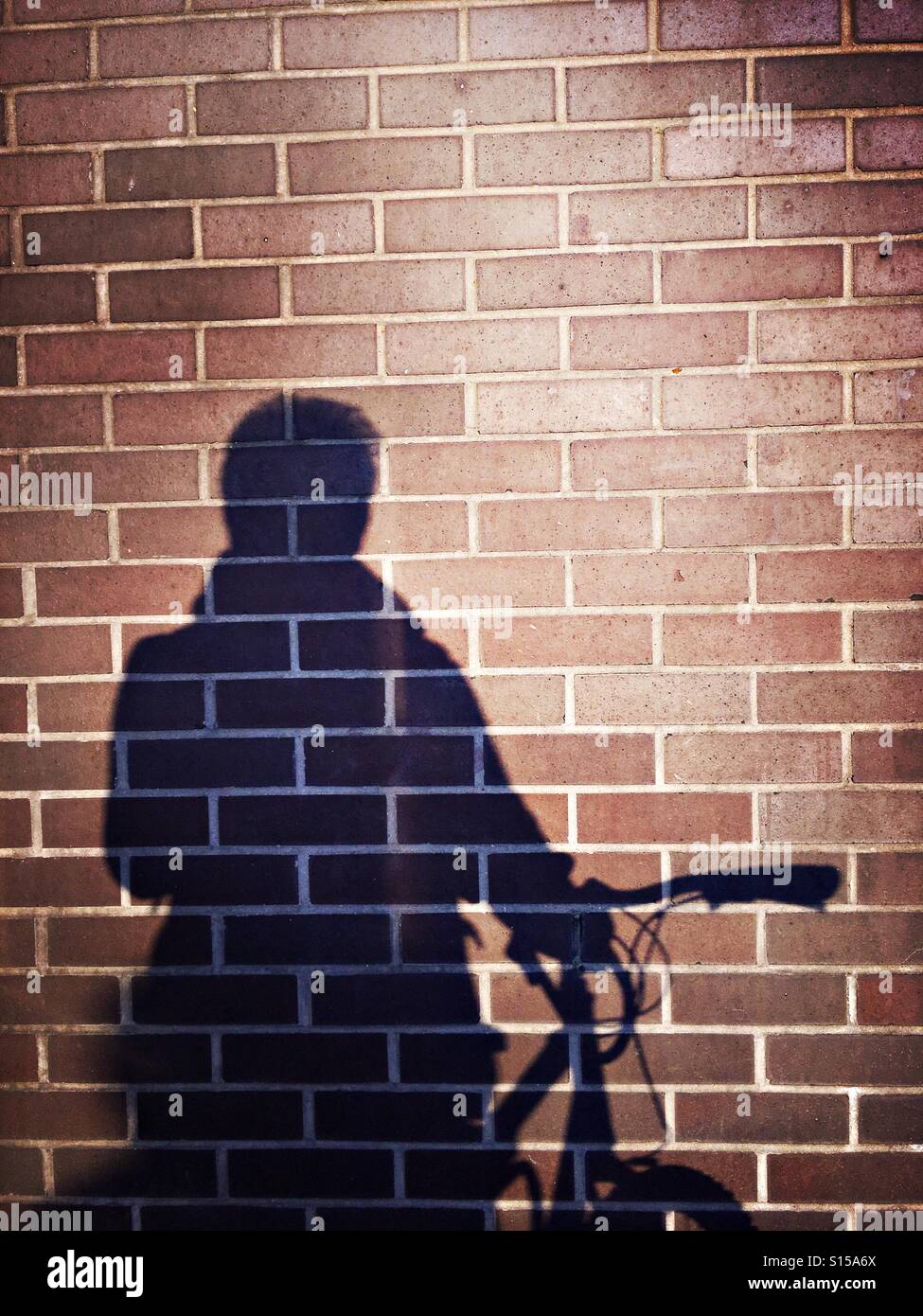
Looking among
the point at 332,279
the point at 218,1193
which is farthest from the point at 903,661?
the point at 218,1193

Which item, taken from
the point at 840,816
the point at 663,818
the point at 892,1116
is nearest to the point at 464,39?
the point at 663,818

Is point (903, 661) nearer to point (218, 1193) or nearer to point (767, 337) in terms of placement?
point (767, 337)

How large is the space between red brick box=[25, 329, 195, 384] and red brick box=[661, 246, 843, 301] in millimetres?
971

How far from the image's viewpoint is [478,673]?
4.45ft

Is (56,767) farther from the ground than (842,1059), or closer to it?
farther from the ground

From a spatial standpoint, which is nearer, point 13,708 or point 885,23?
point 885,23

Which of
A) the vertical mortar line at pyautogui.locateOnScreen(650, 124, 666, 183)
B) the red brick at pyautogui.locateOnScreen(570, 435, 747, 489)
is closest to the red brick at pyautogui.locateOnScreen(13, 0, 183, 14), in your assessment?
the vertical mortar line at pyautogui.locateOnScreen(650, 124, 666, 183)

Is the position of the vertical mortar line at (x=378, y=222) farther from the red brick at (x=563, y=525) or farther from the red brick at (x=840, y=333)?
the red brick at (x=840, y=333)

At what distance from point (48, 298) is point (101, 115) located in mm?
374

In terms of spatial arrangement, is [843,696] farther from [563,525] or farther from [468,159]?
[468,159]

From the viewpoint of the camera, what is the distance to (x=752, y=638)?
1.33 m

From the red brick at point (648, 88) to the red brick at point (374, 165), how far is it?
254 millimetres
